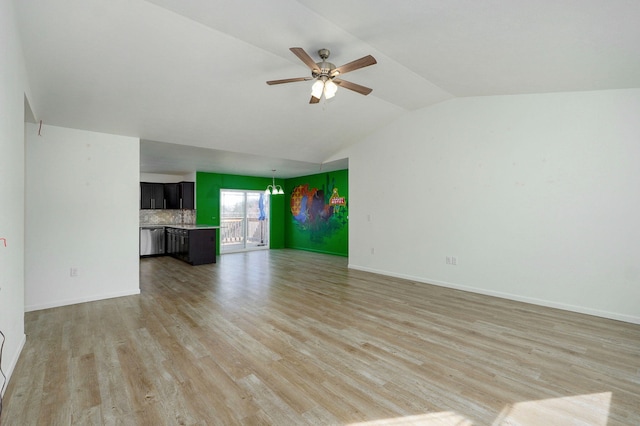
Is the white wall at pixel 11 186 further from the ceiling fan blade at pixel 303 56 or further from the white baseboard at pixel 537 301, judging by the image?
the white baseboard at pixel 537 301

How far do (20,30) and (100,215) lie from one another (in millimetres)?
2528

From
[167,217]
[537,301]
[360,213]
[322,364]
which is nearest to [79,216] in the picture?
[322,364]

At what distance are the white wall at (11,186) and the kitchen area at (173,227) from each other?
430cm

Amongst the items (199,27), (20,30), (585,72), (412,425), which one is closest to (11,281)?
(20,30)

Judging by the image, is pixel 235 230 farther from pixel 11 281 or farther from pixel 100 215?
pixel 11 281

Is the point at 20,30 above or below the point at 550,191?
above

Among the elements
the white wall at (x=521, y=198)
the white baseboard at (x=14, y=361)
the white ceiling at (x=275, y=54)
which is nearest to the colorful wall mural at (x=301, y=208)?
the white wall at (x=521, y=198)

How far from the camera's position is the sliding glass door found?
9164mm

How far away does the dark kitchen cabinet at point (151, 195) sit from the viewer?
8.48 m

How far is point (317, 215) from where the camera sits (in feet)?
30.0

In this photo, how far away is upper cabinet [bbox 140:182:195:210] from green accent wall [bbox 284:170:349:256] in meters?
3.25

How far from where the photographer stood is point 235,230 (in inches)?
371

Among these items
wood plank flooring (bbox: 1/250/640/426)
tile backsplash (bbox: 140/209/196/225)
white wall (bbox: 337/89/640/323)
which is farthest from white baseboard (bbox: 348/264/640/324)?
tile backsplash (bbox: 140/209/196/225)

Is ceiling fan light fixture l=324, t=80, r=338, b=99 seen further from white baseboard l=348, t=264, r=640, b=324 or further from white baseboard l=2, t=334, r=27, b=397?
white baseboard l=348, t=264, r=640, b=324
